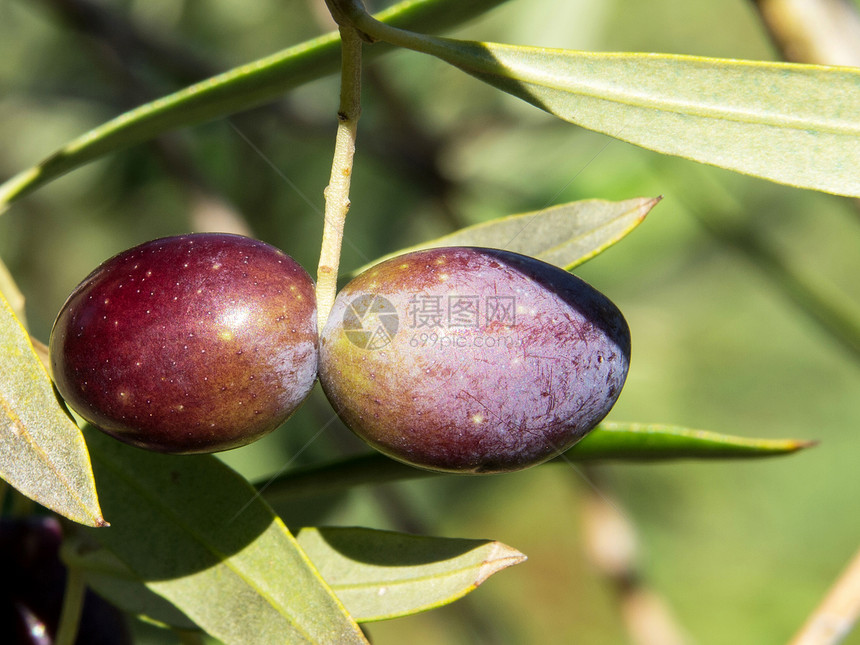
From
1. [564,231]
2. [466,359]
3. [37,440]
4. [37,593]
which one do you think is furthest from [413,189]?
[37,440]

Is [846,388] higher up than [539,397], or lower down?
lower down

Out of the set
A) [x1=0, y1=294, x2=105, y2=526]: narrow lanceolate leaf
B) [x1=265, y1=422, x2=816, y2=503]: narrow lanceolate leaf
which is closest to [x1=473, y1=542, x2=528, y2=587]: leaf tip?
[x1=265, y1=422, x2=816, y2=503]: narrow lanceolate leaf

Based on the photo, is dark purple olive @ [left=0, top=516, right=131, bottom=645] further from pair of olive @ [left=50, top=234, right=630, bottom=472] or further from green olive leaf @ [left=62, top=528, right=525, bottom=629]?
pair of olive @ [left=50, top=234, right=630, bottom=472]

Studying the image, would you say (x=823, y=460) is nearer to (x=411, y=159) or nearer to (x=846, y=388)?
(x=846, y=388)

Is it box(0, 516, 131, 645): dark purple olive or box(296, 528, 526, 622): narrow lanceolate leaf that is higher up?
box(296, 528, 526, 622): narrow lanceolate leaf

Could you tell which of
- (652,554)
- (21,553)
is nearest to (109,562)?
(21,553)

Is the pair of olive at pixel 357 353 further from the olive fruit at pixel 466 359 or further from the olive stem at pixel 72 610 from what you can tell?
the olive stem at pixel 72 610
